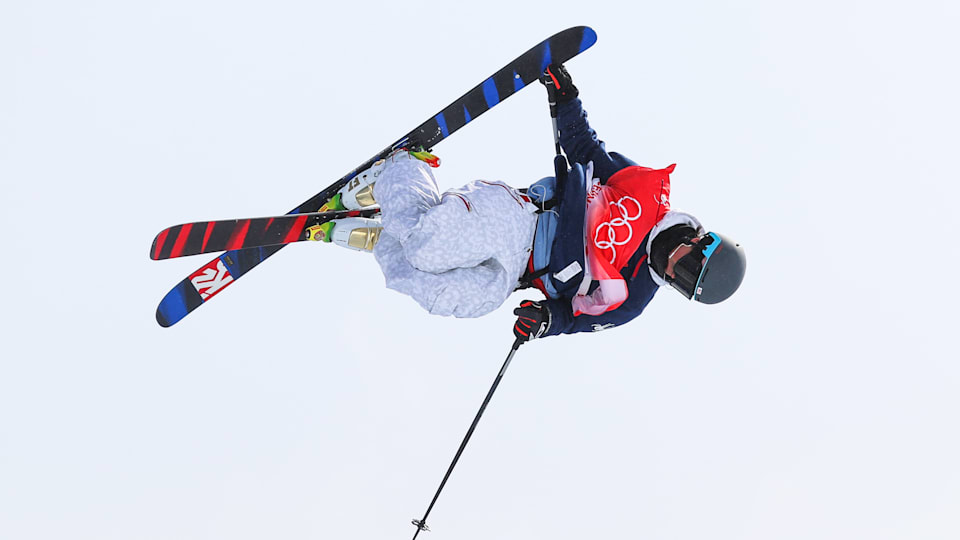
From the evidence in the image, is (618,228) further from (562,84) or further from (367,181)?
(367,181)

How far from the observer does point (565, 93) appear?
14.1 ft

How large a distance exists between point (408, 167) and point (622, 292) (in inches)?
49.1

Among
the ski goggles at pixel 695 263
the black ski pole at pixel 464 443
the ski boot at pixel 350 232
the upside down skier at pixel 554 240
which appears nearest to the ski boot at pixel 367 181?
the upside down skier at pixel 554 240

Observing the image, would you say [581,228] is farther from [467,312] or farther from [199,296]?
[199,296]

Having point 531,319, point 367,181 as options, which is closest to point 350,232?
point 367,181

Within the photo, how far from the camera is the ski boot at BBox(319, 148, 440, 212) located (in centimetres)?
424

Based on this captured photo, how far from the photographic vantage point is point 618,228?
4031 millimetres

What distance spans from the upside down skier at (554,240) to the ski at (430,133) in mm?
137

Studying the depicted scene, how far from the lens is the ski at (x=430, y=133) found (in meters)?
4.39

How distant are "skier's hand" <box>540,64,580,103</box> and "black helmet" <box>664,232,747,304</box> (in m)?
1.03

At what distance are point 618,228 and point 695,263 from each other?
1.34 ft

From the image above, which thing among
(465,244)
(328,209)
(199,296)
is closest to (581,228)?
(465,244)

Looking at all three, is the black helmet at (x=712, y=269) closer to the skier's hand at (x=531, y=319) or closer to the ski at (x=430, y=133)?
the skier's hand at (x=531, y=319)

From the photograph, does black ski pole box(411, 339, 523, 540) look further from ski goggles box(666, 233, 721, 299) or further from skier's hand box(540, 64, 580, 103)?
skier's hand box(540, 64, 580, 103)
